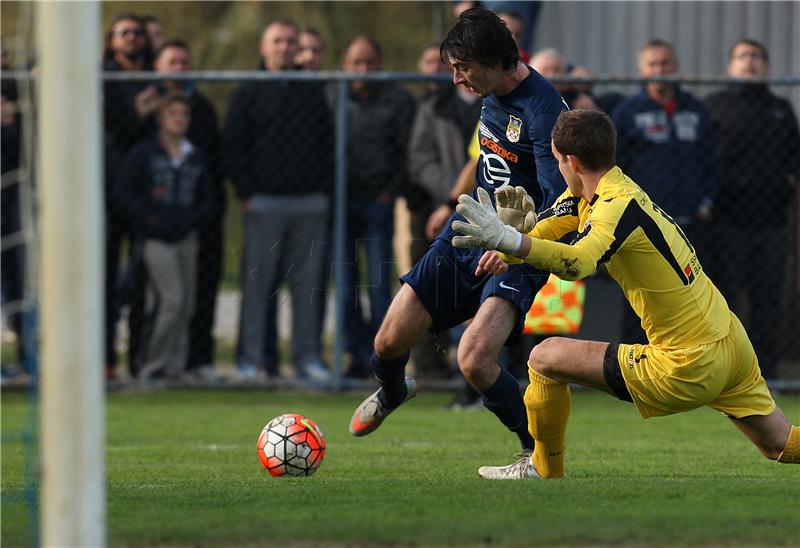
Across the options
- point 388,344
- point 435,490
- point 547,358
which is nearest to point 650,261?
point 547,358

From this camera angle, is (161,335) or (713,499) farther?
(161,335)

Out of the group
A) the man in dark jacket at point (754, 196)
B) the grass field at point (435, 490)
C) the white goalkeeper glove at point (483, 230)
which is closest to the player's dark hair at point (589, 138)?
the white goalkeeper glove at point (483, 230)

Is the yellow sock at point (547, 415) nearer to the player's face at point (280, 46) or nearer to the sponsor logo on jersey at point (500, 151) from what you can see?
the sponsor logo on jersey at point (500, 151)

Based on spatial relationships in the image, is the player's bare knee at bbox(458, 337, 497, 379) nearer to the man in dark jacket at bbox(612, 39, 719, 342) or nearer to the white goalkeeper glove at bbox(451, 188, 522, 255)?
the white goalkeeper glove at bbox(451, 188, 522, 255)

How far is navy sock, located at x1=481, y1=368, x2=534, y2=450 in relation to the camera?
7.00 meters

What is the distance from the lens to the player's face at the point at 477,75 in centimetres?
676

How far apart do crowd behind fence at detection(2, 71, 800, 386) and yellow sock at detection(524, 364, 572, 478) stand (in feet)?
16.1

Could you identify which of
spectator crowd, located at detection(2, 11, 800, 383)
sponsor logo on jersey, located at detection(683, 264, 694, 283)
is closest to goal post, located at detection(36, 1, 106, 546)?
sponsor logo on jersey, located at detection(683, 264, 694, 283)

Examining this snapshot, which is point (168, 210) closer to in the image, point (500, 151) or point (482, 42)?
point (500, 151)

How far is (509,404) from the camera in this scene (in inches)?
276

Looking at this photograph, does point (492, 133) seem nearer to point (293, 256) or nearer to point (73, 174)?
point (73, 174)

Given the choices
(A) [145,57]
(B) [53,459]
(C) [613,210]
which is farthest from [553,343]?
(A) [145,57]

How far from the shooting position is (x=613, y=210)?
5824 millimetres

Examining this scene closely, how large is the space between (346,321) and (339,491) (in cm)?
638
